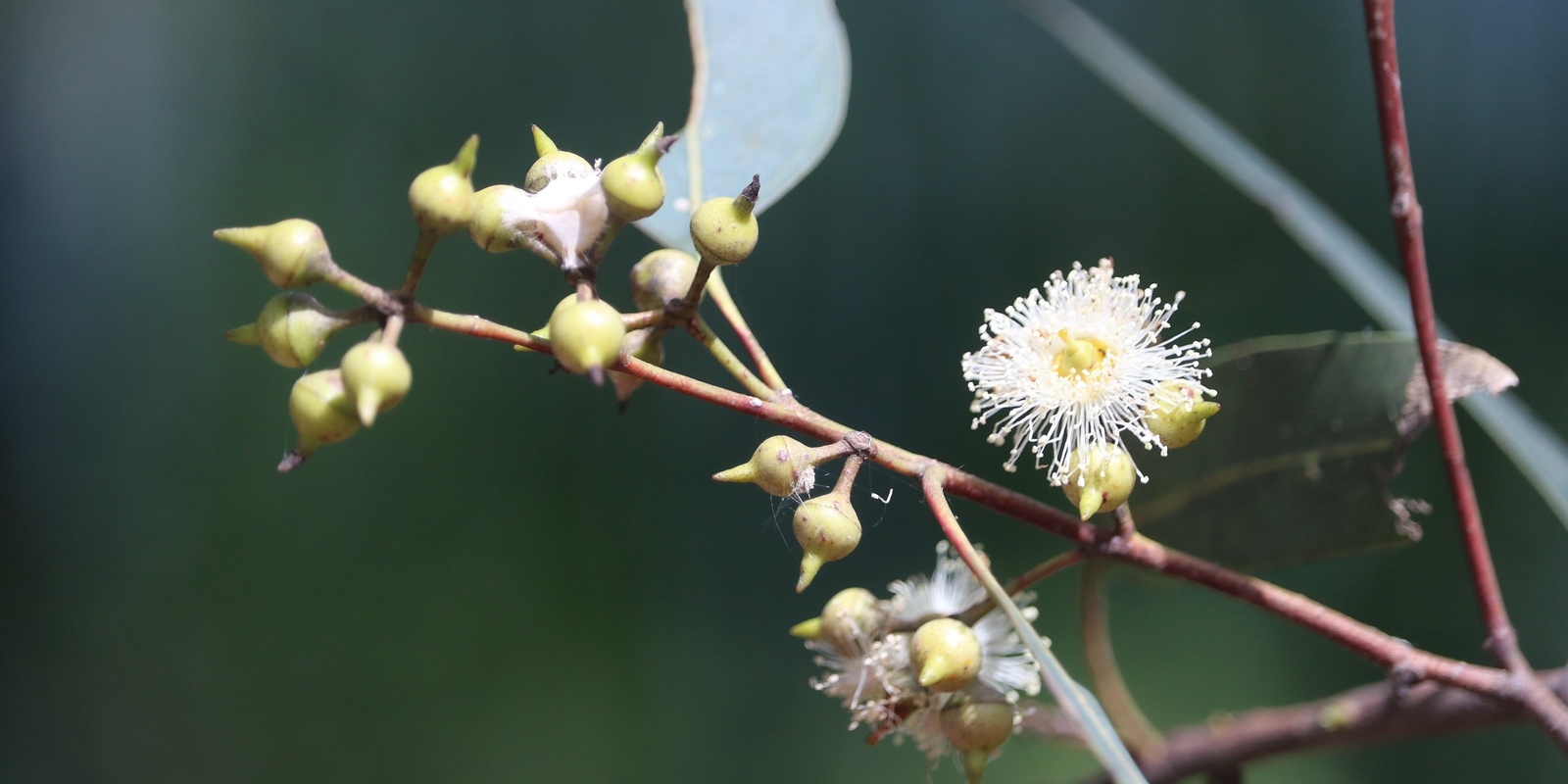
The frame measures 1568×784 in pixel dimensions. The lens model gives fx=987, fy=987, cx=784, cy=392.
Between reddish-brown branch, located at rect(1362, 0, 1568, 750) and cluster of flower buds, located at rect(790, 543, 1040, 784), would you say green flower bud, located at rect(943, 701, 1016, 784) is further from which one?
reddish-brown branch, located at rect(1362, 0, 1568, 750)

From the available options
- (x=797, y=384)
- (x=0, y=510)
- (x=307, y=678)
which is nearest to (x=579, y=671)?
(x=307, y=678)

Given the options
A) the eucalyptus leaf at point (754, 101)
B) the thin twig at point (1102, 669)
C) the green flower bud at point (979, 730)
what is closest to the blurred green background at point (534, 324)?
the thin twig at point (1102, 669)

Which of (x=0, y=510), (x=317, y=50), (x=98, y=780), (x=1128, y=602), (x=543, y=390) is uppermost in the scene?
(x=317, y=50)

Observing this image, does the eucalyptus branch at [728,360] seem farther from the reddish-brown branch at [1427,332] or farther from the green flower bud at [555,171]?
the reddish-brown branch at [1427,332]

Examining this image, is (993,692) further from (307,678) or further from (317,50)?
(317,50)

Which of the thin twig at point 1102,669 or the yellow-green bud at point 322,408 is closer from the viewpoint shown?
the yellow-green bud at point 322,408

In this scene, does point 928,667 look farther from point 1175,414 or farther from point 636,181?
point 636,181
